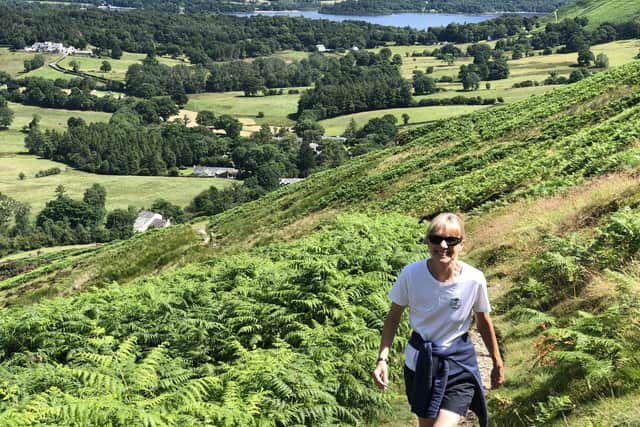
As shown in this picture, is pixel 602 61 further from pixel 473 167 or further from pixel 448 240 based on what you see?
pixel 448 240

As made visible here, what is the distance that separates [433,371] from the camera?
6.36 m

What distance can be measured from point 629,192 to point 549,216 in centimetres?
212

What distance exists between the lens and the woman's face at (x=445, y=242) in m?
6.33

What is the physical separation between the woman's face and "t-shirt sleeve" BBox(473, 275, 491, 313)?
0.44 metres

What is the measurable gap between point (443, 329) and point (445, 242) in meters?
0.92

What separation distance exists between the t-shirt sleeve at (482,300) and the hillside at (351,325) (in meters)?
1.85

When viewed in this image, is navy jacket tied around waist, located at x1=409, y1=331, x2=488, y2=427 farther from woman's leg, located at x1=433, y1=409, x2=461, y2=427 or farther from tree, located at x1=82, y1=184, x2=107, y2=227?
tree, located at x1=82, y1=184, x2=107, y2=227

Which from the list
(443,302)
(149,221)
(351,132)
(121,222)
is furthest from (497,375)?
(351,132)

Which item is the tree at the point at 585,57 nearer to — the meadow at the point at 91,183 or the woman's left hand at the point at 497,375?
the meadow at the point at 91,183

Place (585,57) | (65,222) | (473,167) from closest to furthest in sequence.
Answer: (473,167)
(65,222)
(585,57)

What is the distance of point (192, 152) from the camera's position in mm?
189125

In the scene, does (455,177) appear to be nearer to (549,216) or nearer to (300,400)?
(549,216)

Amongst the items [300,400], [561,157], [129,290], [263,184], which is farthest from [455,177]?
[263,184]

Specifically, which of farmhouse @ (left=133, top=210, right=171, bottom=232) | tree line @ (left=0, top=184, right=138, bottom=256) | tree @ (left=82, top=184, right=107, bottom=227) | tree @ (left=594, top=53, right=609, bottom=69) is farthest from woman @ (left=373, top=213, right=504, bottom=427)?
tree @ (left=594, top=53, right=609, bottom=69)
